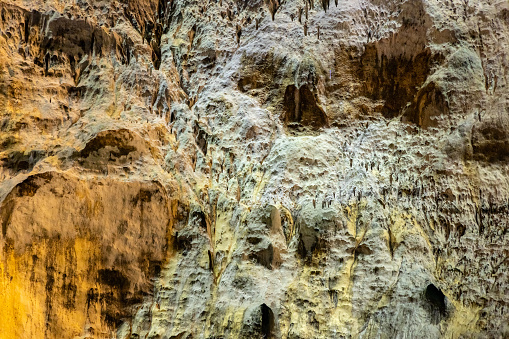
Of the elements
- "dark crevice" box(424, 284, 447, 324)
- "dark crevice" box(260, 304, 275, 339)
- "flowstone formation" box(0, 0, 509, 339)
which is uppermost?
"flowstone formation" box(0, 0, 509, 339)

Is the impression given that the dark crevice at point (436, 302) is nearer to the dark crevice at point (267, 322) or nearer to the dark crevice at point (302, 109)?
the dark crevice at point (267, 322)

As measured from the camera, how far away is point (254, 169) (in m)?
1.91

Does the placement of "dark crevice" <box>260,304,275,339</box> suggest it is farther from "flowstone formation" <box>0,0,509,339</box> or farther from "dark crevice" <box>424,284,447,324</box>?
"dark crevice" <box>424,284,447,324</box>

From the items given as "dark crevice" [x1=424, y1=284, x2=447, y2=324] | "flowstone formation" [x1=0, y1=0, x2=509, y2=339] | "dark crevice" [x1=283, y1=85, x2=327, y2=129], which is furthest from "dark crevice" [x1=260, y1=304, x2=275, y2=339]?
"dark crevice" [x1=283, y1=85, x2=327, y2=129]

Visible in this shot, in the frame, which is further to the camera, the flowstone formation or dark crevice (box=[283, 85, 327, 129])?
dark crevice (box=[283, 85, 327, 129])

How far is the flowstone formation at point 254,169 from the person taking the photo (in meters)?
1.76

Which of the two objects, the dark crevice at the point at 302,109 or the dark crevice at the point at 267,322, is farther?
the dark crevice at the point at 302,109

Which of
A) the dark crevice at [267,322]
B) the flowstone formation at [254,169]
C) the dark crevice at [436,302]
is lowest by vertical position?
the dark crevice at [267,322]

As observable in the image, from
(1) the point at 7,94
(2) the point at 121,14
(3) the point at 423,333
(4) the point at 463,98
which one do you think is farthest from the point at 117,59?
(3) the point at 423,333

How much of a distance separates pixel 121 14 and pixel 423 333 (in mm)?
1773

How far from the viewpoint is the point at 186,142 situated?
1920 mm

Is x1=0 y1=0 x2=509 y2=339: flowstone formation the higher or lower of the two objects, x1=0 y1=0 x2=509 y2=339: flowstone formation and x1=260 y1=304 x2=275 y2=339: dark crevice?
the higher

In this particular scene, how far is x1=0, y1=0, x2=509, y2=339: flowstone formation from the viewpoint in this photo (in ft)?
5.78

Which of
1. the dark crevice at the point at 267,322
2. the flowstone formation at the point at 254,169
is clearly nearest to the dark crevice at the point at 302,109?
the flowstone formation at the point at 254,169
